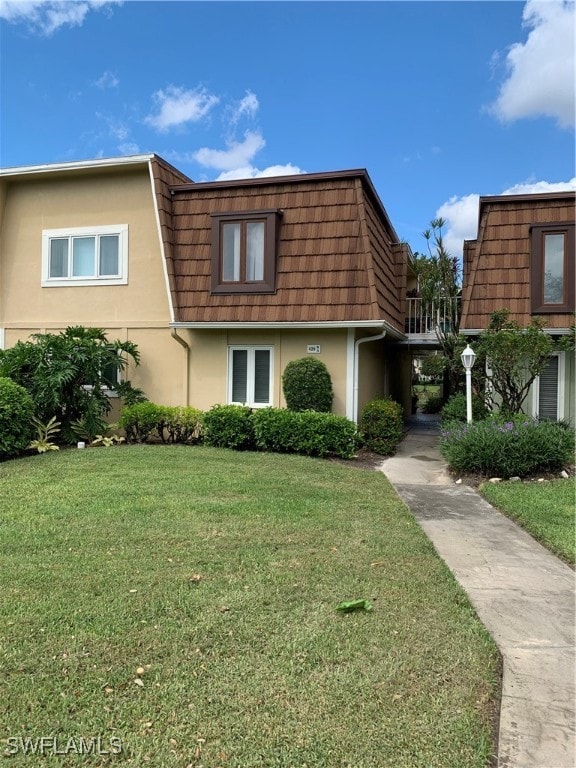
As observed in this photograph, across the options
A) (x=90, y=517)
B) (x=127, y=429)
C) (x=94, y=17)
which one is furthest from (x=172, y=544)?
(x=94, y=17)

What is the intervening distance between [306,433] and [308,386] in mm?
1249

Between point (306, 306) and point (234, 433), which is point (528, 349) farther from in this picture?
point (234, 433)

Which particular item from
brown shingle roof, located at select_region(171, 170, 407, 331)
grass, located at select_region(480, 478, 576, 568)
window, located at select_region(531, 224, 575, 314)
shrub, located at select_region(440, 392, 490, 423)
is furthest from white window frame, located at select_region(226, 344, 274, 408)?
window, located at select_region(531, 224, 575, 314)

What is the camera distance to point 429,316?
14.2 m

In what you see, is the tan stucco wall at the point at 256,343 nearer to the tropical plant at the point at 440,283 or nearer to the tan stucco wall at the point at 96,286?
the tan stucco wall at the point at 96,286

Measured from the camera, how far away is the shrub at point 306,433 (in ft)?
31.3

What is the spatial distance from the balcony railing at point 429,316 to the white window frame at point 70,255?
298 inches

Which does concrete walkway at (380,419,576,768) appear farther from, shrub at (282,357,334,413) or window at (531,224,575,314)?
window at (531,224,575,314)

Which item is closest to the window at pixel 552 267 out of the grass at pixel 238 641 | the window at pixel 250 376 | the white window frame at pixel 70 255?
the window at pixel 250 376

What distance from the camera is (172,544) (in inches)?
189

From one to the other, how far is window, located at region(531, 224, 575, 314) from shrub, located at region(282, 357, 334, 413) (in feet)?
14.9

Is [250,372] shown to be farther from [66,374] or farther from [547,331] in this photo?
[547,331]

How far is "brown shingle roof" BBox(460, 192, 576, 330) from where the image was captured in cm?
1093

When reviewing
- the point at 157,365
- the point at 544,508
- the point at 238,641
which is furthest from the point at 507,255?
the point at 238,641
